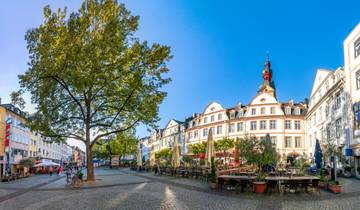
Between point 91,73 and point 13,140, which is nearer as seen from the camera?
point 91,73

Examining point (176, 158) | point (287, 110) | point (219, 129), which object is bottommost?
point (176, 158)

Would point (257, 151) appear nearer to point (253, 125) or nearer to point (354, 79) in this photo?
point (354, 79)

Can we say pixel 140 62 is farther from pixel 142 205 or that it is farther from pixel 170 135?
pixel 170 135

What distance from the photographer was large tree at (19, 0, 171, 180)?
87.1ft

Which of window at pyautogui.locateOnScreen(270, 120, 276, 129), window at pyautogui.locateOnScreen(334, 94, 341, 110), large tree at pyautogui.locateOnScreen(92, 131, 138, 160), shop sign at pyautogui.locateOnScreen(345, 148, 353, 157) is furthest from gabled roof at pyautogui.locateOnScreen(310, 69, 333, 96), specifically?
large tree at pyautogui.locateOnScreen(92, 131, 138, 160)

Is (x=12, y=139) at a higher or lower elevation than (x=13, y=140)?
higher

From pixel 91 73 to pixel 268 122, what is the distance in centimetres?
4609

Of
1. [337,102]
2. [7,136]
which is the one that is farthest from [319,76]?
[7,136]

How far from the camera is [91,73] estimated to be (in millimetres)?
26797

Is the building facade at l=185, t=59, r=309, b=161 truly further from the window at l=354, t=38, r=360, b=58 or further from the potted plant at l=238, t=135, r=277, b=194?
the potted plant at l=238, t=135, r=277, b=194

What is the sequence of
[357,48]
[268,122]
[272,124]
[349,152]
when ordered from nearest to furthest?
[357,48]
[349,152]
[272,124]
[268,122]

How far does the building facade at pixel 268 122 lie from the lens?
64.6m

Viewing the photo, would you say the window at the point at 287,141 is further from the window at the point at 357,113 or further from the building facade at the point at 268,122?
the window at the point at 357,113

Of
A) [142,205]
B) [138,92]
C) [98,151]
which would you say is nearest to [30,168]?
[138,92]
